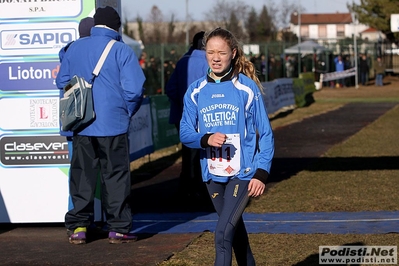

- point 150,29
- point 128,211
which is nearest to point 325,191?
point 128,211

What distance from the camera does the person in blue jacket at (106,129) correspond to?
7.63 meters

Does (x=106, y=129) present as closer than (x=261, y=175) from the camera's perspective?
No

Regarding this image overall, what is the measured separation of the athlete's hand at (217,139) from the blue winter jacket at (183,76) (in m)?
4.74

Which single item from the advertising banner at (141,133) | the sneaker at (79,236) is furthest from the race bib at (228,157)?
the advertising banner at (141,133)

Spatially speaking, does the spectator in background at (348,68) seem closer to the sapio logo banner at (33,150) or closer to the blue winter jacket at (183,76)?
the blue winter jacket at (183,76)

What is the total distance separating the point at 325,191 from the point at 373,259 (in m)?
4.01

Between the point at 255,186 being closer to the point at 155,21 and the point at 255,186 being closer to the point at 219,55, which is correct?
the point at 219,55

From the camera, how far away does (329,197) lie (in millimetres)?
10328

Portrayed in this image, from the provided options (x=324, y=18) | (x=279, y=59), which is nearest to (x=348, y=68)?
(x=279, y=59)

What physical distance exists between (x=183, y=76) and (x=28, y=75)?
88.7 inches

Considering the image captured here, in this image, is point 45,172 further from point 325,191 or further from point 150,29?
point 150,29

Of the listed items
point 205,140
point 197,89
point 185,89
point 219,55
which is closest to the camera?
point 205,140

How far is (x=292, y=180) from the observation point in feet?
39.6

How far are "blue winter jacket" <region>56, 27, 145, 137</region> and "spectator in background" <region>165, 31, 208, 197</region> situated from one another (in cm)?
240
